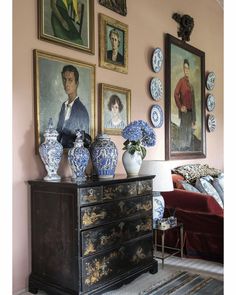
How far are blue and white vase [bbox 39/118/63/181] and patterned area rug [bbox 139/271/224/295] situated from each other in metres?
1.21

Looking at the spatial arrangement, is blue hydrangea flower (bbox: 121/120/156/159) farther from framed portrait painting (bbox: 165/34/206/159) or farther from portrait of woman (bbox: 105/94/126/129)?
framed portrait painting (bbox: 165/34/206/159)

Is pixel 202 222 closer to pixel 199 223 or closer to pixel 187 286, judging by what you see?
pixel 199 223

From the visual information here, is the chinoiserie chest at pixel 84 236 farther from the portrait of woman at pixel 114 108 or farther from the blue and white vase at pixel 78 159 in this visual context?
the portrait of woman at pixel 114 108

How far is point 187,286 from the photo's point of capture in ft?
9.21

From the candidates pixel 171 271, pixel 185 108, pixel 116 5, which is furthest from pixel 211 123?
pixel 171 271

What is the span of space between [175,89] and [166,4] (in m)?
1.16

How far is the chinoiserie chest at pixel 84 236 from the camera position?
2391 mm

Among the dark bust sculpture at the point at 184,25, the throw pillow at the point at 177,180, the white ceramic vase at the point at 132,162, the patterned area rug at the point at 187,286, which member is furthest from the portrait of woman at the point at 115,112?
the dark bust sculpture at the point at 184,25

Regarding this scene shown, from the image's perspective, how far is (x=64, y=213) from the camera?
96.5 inches

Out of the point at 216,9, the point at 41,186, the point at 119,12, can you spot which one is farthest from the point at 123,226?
the point at 216,9

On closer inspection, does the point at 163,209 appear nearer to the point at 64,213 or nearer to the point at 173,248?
the point at 173,248

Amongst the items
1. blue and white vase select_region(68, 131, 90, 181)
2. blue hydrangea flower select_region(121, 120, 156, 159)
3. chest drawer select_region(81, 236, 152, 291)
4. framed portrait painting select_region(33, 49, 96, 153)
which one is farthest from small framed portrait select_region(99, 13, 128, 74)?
chest drawer select_region(81, 236, 152, 291)

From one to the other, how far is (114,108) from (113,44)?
2.28 ft

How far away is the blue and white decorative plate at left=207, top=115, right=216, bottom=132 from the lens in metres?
5.62
